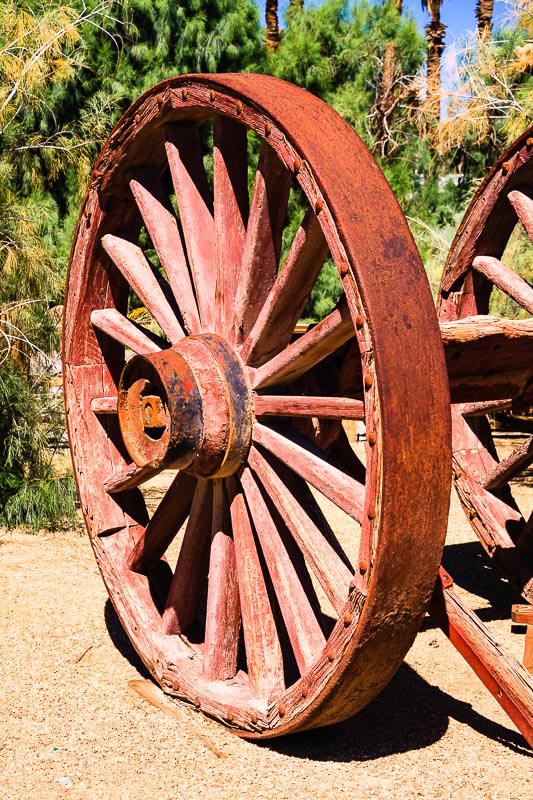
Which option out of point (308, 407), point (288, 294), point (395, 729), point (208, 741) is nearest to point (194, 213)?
point (288, 294)

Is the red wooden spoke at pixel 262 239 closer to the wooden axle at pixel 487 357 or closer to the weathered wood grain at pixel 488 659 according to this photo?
the wooden axle at pixel 487 357

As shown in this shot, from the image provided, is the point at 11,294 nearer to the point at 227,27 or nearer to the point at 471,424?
the point at 471,424

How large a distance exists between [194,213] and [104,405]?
0.83 m

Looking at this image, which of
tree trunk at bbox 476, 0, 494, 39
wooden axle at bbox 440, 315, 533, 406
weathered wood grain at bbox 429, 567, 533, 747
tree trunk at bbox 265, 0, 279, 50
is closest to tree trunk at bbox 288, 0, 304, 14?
tree trunk at bbox 265, 0, 279, 50

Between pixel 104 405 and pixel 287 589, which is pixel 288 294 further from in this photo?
pixel 104 405

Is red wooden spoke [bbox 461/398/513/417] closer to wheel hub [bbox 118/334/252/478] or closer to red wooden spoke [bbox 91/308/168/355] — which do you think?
red wooden spoke [bbox 91/308/168/355]

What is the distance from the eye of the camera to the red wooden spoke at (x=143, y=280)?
3068 millimetres

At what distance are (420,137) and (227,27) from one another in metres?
4.93

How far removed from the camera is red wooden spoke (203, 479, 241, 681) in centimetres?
281

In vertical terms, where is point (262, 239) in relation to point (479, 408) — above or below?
above

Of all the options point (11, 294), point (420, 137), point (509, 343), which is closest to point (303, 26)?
point (420, 137)

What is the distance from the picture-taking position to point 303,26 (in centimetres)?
1588

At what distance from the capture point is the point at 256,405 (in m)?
2.67

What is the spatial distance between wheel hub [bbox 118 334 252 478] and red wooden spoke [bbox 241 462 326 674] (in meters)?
0.13
